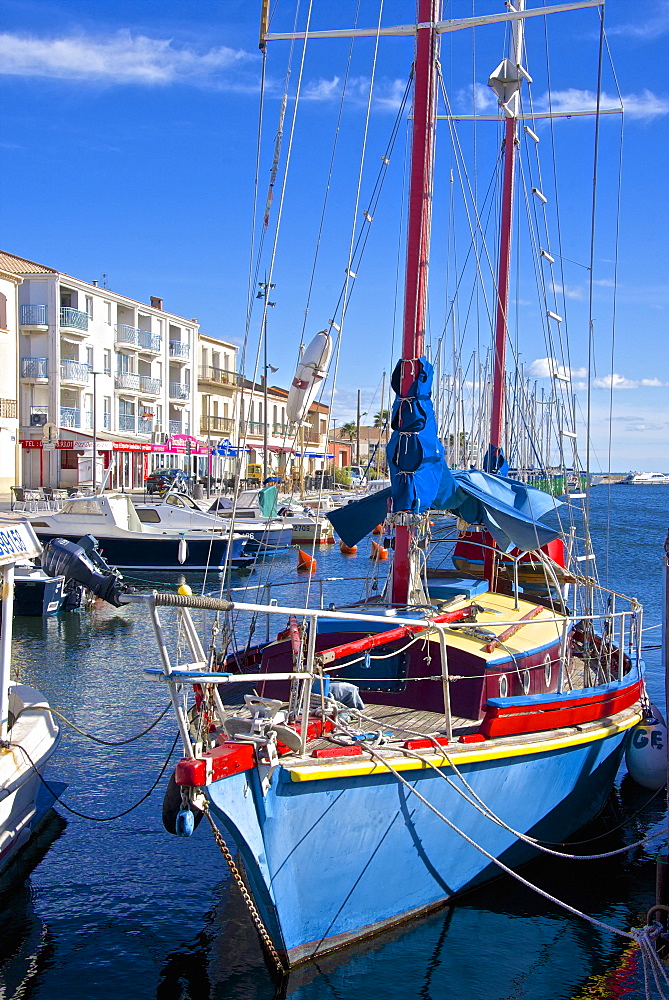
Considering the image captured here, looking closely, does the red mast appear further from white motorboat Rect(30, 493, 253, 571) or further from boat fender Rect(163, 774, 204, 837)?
white motorboat Rect(30, 493, 253, 571)

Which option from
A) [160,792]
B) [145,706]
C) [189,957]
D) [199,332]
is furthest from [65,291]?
[189,957]

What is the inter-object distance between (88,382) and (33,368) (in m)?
3.85

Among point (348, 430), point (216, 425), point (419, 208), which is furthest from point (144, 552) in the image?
point (348, 430)

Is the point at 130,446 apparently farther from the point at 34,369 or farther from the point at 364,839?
the point at 364,839

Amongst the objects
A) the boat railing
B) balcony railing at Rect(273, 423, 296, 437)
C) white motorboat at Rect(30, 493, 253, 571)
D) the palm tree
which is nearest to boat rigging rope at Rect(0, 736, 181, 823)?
the boat railing

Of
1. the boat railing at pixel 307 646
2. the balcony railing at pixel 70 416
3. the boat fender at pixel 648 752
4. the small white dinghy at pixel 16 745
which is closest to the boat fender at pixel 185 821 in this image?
the boat railing at pixel 307 646

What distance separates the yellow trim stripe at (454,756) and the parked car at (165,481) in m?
38.8

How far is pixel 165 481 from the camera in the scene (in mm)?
52531

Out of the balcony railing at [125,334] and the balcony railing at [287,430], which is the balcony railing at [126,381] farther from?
the balcony railing at [287,430]

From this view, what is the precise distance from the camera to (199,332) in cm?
6888

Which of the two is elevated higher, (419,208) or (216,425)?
(419,208)

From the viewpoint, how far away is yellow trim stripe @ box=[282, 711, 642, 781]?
23.8ft

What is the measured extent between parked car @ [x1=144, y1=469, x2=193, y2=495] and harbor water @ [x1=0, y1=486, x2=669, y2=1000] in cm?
3613

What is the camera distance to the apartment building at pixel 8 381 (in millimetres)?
45438
